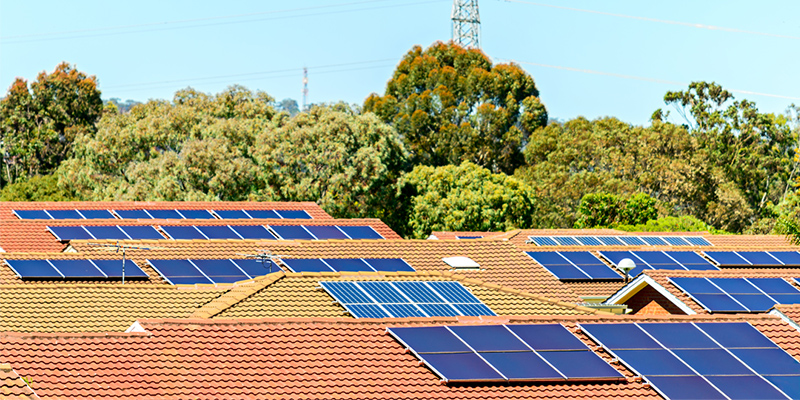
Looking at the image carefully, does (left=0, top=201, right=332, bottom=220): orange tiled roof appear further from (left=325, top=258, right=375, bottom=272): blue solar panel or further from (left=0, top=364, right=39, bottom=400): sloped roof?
(left=0, top=364, right=39, bottom=400): sloped roof

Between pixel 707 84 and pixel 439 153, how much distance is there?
29.2 metres

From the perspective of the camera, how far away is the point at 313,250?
31906 millimetres

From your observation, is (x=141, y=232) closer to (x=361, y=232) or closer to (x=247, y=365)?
(x=361, y=232)

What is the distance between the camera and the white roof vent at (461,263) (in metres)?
31.7

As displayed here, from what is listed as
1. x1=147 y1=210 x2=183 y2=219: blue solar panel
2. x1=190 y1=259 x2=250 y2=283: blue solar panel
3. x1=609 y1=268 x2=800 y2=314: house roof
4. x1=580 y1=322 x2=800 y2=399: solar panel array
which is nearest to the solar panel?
x1=190 y1=259 x2=250 y2=283: blue solar panel

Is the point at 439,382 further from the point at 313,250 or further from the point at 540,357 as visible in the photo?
the point at 313,250

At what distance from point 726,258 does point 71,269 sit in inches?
915

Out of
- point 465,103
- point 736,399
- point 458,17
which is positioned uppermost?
point 458,17

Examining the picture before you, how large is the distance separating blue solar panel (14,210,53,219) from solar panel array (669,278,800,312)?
26260mm

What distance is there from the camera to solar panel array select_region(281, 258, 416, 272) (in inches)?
1184

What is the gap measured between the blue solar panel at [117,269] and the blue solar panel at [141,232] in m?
5.91

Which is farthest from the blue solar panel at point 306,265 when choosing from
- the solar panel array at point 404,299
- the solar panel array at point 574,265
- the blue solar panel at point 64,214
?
the blue solar panel at point 64,214

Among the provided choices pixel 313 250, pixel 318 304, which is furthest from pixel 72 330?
pixel 313 250

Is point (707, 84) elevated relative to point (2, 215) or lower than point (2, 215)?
elevated
